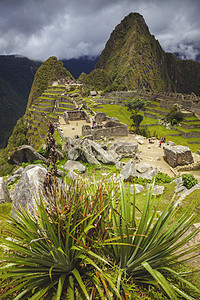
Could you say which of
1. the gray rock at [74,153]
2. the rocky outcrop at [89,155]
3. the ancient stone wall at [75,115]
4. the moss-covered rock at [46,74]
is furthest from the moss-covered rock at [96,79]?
the gray rock at [74,153]

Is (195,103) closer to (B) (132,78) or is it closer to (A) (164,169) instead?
(A) (164,169)

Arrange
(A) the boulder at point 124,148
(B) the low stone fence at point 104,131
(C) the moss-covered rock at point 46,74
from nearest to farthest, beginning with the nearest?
(A) the boulder at point 124,148 → (B) the low stone fence at point 104,131 → (C) the moss-covered rock at point 46,74

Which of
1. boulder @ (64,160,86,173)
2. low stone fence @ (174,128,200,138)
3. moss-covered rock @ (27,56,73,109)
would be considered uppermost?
moss-covered rock @ (27,56,73,109)

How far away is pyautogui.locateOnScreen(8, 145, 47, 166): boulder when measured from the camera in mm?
10648

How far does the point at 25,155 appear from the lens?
35.6 feet

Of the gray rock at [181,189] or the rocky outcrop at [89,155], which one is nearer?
the gray rock at [181,189]

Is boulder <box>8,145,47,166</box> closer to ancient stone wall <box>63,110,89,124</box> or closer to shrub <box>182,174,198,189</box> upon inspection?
shrub <box>182,174,198,189</box>

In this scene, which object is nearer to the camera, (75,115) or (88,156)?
(88,156)

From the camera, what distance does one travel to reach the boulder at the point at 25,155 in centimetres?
1065

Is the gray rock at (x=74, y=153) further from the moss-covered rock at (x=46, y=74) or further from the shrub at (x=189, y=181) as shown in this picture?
the moss-covered rock at (x=46, y=74)

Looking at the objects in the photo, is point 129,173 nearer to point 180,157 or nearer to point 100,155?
point 100,155

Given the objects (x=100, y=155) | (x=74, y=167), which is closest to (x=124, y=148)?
(x=100, y=155)

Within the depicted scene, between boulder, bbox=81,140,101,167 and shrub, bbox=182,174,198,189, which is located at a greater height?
shrub, bbox=182,174,198,189

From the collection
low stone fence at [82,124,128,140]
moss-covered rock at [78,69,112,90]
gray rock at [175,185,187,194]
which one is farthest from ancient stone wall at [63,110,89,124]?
moss-covered rock at [78,69,112,90]
